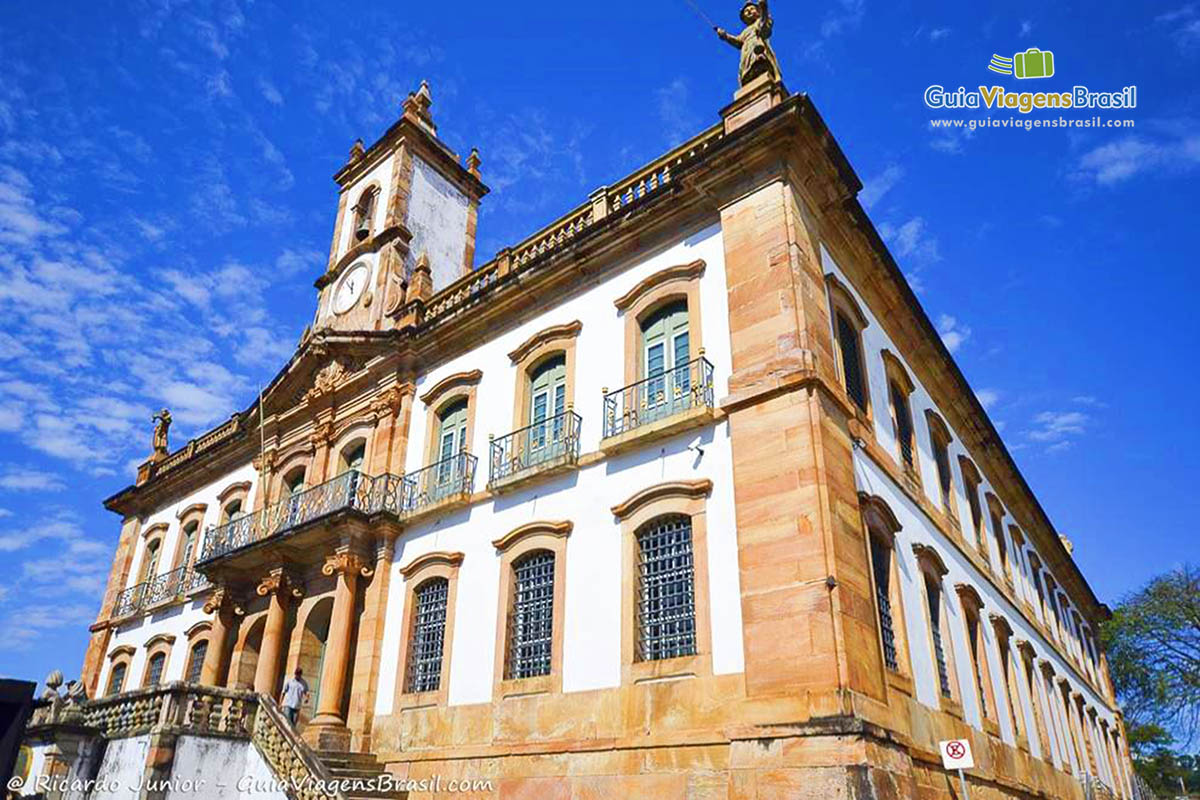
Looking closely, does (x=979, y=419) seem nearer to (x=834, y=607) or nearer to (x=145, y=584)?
(x=834, y=607)

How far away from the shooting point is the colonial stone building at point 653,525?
9953mm

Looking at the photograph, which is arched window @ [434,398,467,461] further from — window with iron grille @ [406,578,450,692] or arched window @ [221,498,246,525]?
arched window @ [221,498,246,525]

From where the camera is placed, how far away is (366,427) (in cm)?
1755

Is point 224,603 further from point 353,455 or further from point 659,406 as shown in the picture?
point 659,406

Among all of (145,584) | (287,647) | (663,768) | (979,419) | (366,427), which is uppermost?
(979,419)

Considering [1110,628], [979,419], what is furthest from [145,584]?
[1110,628]

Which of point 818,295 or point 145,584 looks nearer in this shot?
point 818,295

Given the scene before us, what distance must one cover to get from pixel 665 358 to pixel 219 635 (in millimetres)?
12232

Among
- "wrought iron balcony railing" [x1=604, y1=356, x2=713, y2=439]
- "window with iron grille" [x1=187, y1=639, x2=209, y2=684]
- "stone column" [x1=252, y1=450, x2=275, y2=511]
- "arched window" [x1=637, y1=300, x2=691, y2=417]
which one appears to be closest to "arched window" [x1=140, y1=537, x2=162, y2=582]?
"window with iron grille" [x1=187, y1=639, x2=209, y2=684]

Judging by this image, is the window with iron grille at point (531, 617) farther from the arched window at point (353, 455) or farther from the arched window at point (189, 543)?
the arched window at point (189, 543)

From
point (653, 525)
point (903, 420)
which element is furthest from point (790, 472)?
point (903, 420)

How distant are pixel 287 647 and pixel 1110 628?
127ft

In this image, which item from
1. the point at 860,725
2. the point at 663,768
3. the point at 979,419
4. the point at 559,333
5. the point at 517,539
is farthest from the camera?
the point at 979,419

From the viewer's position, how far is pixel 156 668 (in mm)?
21375
